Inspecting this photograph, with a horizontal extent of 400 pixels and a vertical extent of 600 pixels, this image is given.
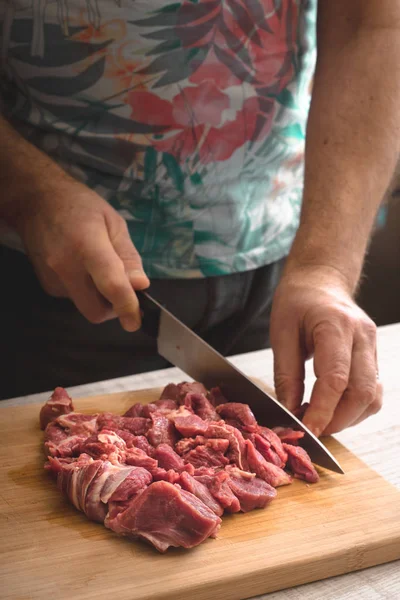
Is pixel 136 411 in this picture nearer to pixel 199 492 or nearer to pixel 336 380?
pixel 199 492

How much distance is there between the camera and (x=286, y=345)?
237 centimetres

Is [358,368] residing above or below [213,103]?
below

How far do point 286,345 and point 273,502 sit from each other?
537 mm

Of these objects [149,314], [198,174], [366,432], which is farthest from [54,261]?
[366,432]

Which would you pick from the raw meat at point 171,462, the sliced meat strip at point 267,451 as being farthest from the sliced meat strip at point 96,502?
the sliced meat strip at point 267,451

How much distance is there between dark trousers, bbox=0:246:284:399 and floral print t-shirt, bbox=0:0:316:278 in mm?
101

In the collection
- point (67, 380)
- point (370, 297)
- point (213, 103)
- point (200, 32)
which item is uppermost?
point (200, 32)

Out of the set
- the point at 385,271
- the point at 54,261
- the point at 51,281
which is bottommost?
the point at 385,271

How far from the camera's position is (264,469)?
6.70 feet

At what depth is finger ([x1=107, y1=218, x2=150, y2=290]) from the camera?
2.31 meters

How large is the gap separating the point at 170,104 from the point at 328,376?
1.08 m

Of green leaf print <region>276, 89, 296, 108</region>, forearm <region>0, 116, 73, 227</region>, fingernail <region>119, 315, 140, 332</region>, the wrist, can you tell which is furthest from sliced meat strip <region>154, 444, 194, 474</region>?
green leaf print <region>276, 89, 296, 108</region>

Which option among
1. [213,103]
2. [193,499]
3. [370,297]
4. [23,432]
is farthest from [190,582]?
[370,297]

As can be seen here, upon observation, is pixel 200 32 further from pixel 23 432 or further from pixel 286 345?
pixel 23 432
